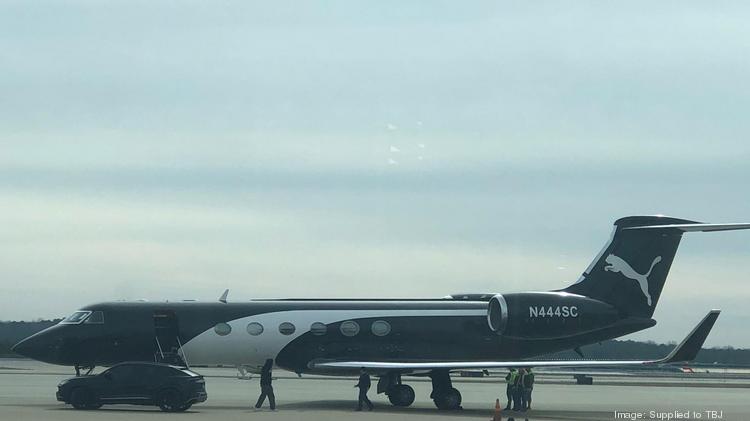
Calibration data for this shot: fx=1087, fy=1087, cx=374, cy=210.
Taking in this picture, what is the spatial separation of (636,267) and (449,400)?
7813 mm

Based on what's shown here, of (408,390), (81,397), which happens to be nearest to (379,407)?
(408,390)

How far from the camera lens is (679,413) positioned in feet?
105

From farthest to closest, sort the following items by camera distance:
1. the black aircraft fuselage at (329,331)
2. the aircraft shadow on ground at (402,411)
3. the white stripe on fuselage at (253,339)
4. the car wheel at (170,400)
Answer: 1. the white stripe on fuselage at (253,339)
2. the black aircraft fuselage at (329,331)
3. the aircraft shadow on ground at (402,411)
4. the car wheel at (170,400)

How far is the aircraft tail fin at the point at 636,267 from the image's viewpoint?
118ft

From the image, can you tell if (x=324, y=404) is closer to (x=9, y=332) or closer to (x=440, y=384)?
(x=440, y=384)

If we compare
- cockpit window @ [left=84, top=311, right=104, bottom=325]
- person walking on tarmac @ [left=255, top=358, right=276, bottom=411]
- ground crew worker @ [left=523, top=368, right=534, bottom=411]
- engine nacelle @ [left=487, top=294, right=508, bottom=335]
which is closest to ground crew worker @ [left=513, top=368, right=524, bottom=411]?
ground crew worker @ [left=523, top=368, right=534, bottom=411]

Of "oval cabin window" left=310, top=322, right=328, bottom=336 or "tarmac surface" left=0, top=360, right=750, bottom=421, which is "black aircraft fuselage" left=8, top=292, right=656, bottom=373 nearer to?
"oval cabin window" left=310, top=322, right=328, bottom=336

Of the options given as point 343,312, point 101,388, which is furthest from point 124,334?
point 343,312

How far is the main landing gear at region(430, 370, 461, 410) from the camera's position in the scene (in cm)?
3403

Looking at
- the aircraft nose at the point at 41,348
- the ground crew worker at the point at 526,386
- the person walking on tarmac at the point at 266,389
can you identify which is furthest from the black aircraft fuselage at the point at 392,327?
the person walking on tarmac at the point at 266,389

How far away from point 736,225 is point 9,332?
73662mm

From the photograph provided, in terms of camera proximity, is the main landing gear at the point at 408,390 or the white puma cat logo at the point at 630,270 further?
the white puma cat logo at the point at 630,270

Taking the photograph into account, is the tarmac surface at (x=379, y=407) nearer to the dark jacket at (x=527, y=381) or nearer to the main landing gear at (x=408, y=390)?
the main landing gear at (x=408, y=390)

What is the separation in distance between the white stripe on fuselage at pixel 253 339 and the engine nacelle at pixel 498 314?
4046mm
